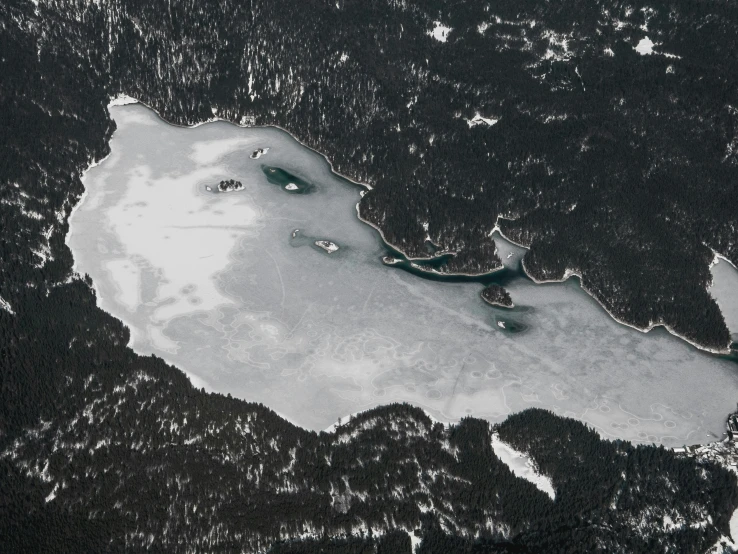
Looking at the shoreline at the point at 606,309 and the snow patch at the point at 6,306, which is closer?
the snow patch at the point at 6,306

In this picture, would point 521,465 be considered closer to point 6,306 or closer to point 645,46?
point 6,306

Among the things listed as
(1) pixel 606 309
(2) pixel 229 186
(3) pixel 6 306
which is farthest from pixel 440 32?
(3) pixel 6 306

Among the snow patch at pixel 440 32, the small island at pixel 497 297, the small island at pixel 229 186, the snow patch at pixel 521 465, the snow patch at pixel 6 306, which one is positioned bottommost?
the small island at pixel 229 186

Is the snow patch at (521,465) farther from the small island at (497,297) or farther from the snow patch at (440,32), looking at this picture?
the snow patch at (440,32)

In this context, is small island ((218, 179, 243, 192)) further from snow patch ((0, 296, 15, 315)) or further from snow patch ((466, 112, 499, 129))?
snow patch ((0, 296, 15, 315))

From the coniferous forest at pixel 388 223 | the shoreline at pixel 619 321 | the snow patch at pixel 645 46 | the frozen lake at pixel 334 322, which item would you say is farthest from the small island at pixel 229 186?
the snow patch at pixel 645 46

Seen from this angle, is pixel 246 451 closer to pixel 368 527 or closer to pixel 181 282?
pixel 368 527

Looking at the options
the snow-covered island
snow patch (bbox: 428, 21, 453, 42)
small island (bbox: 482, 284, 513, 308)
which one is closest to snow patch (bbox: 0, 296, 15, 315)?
the snow-covered island

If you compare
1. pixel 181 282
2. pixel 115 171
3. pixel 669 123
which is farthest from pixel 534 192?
pixel 115 171
